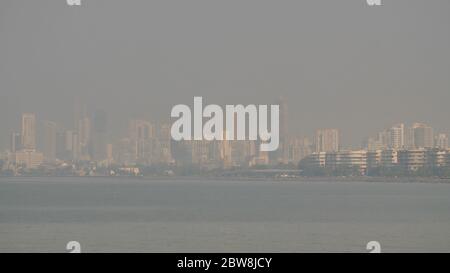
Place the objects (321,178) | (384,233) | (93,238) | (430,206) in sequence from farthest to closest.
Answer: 1. (321,178)
2. (430,206)
3. (384,233)
4. (93,238)

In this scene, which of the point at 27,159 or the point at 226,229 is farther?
the point at 27,159

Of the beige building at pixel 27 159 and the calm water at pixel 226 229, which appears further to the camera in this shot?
the beige building at pixel 27 159

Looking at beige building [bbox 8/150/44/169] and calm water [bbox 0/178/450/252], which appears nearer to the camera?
calm water [bbox 0/178/450/252]
